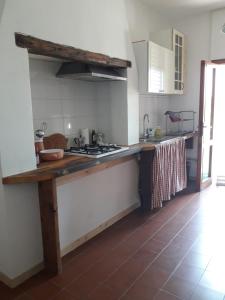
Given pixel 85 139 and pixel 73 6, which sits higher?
pixel 73 6

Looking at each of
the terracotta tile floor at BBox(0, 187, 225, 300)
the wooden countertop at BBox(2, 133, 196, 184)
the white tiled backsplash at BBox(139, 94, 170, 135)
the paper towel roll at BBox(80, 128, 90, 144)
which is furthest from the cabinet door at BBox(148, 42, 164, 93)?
the terracotta tile floor at BBox(0, 187, 225, 300)

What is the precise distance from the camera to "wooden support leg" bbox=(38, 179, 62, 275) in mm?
1863

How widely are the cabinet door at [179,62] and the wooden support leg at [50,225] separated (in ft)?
8.26

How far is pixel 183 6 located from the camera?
338 cm

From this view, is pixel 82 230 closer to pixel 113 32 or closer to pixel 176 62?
pixel 113 32

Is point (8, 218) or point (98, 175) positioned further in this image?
point (98, 175)

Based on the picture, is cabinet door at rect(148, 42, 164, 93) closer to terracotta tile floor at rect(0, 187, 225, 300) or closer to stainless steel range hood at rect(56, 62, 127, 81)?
stainless steel range hood at rect(56, 62, 127, 81)

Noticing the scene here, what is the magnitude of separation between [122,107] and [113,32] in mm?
765

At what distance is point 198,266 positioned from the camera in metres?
2.04

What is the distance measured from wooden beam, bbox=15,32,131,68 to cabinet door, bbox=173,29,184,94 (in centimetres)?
142

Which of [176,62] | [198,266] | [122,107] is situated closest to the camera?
[198,266]

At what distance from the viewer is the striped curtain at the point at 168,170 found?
2950 millimetres

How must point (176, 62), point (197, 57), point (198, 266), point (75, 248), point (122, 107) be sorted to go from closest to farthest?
point (198, 266)
point (75, 248)
point (122, 107)
point (176, 62)
point (197, 57)

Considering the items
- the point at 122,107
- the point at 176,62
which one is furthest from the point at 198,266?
the point at 176,62
